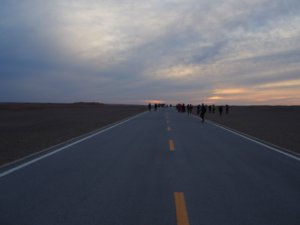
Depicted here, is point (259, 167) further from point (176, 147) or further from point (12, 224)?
point (12, 224)

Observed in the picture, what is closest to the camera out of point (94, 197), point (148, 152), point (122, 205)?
point (122, 205)

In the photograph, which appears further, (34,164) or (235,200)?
(34,164)

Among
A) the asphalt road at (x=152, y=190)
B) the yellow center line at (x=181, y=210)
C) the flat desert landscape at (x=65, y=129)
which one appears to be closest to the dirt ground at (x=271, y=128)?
the flat desert landscape at (x=65, y=129)

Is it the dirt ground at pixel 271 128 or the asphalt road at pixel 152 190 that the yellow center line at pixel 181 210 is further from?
the dirt ground at pixel 271 128

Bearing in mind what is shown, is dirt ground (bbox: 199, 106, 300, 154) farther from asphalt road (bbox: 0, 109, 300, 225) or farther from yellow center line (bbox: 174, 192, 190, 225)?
yellow center line (bbox: 174, 192, 190, 225)

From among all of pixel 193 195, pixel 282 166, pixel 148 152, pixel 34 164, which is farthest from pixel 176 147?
pixel 193 195

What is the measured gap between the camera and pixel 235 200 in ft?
19.5

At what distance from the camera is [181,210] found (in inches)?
211

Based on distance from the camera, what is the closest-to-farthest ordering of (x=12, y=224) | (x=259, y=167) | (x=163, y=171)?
(x=12, y=224) < (x=163, y=171) < (x=259, y=167)

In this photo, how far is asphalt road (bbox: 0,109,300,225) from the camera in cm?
506

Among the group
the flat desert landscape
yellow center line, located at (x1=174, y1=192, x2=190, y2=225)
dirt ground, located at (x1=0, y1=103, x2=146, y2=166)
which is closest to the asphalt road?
yellow center line, located at (x1=174, y1=192, x2=190, y2=225)

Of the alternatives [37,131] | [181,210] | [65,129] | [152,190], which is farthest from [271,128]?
[181,210]

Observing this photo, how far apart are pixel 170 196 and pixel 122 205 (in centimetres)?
101

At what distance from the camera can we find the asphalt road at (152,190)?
5.06 meters
